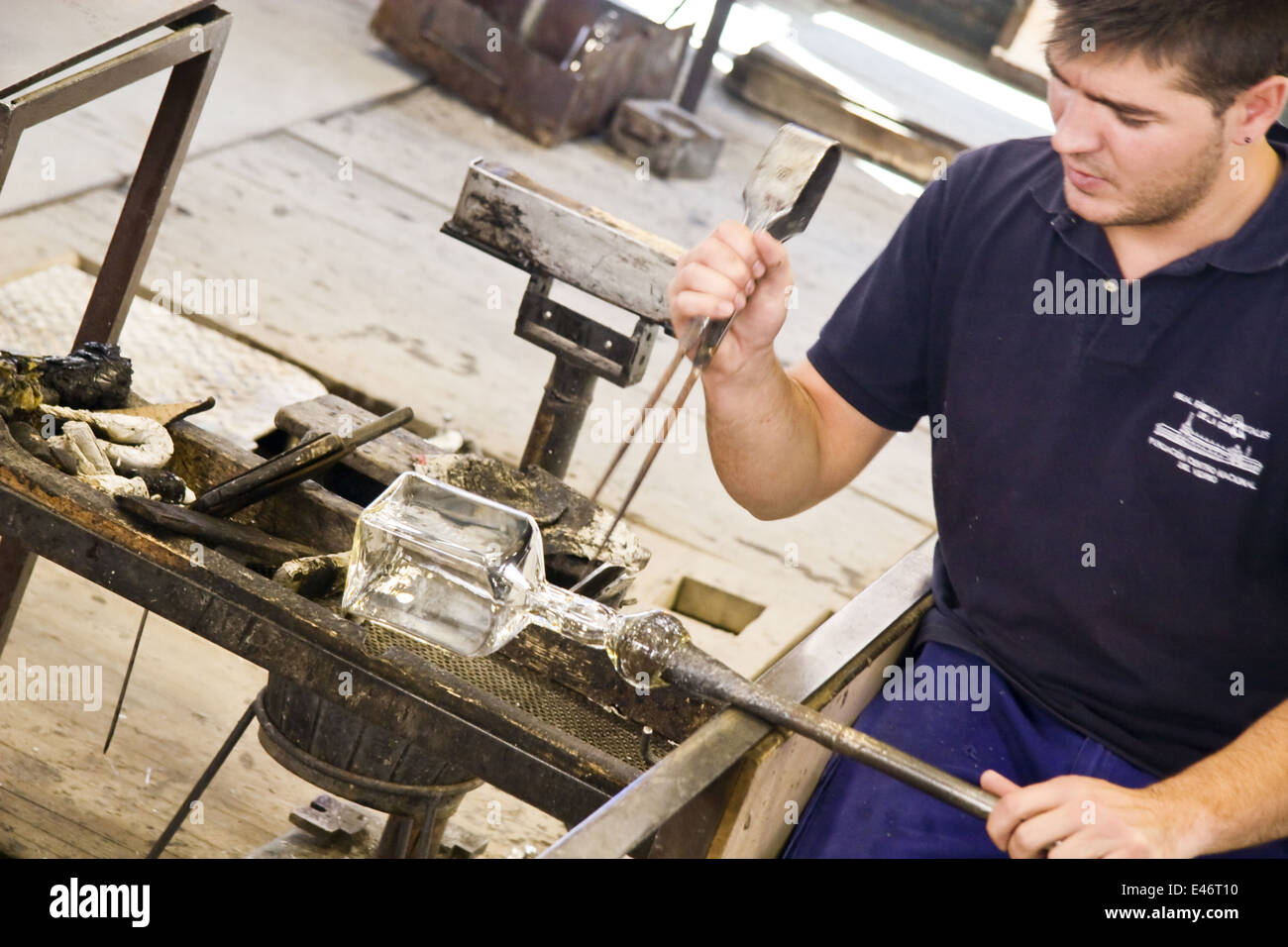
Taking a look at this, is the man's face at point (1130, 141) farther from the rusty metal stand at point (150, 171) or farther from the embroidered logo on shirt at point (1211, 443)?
the rusty metal stand at point (150, 171)

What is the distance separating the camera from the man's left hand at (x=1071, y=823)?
117 centimetres

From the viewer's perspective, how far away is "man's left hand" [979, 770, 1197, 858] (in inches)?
46.0

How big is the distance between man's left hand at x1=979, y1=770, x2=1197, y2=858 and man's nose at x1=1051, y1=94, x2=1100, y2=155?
Result: 678mm

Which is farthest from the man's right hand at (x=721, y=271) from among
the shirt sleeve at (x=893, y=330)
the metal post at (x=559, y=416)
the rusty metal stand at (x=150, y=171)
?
the rusty metal stand at (x=150, y=171)

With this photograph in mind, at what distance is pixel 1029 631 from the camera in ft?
5.41

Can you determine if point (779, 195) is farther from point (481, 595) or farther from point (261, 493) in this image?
point (261, 493)

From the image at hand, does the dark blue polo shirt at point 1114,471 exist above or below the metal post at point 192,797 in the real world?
above

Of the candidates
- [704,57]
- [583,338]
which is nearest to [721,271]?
[583,338]

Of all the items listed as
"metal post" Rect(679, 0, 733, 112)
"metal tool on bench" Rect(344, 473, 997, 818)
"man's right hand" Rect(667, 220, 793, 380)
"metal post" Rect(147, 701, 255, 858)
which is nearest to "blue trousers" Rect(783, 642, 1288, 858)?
"metal tool on bench" Rect(344, 473, 997, 818)

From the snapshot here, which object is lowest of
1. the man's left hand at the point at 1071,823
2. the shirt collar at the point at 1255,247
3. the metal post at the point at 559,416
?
the metal post at the point at 559,416

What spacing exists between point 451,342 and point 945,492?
238 centimetres

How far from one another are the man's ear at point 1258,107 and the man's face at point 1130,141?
2 centimetres

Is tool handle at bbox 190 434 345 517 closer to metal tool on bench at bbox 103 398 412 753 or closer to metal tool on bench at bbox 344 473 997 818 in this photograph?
metal tool on bench at bbox 103 398 412 753
